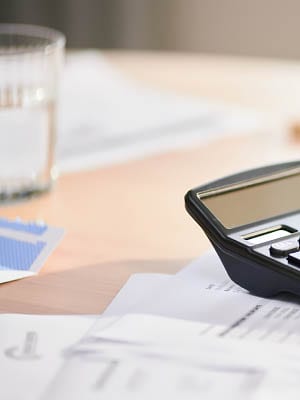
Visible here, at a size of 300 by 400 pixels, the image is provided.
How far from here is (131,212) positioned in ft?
2.88

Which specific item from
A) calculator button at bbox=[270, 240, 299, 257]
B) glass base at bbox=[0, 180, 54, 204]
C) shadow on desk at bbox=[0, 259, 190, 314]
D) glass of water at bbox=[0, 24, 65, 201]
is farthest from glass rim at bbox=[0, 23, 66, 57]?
calculator button at bbox=[270, 240, 299, 257]

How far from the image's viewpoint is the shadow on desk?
65cm

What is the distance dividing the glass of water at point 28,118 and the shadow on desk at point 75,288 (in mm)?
205

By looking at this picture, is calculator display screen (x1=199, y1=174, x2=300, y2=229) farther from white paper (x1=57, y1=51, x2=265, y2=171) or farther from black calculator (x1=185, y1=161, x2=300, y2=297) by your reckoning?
white paper (x1=57, y1=51, x2=265, y2=171)

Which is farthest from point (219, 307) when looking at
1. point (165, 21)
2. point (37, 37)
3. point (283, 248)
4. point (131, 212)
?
point (165, 21)

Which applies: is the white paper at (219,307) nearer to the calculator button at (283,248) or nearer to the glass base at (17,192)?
the calculator button at (283,248)

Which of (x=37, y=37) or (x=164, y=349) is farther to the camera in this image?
(x=37, y=37)

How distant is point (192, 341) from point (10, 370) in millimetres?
109

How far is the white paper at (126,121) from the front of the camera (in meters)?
1.09

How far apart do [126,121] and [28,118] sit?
28 centimetres

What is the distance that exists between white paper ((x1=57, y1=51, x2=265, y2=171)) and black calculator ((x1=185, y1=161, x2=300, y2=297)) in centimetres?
35

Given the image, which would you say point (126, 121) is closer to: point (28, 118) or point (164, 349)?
point (28, 118)

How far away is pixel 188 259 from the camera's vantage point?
0.75 metres

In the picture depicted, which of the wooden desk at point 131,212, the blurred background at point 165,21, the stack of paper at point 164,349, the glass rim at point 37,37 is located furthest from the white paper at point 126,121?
the blurred background at point 165,21
